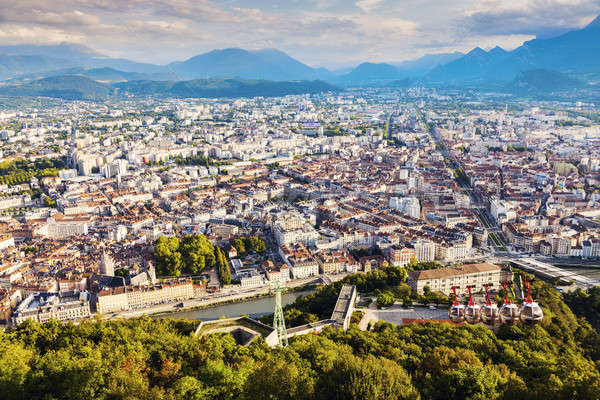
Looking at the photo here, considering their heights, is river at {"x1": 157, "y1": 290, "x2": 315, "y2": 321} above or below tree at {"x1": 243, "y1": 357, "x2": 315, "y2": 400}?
below

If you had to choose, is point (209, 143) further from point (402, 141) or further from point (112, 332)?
point (112, 332)

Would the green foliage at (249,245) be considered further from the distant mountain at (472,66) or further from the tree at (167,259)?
the distant mountain at (472,66)

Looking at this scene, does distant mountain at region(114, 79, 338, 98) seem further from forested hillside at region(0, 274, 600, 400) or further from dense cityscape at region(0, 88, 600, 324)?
forested hillside at region(0, 274, 600, 400)

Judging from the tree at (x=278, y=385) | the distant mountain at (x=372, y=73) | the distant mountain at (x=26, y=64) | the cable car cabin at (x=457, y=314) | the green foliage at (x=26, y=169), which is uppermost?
the distant mountain at (x=26, y=64)

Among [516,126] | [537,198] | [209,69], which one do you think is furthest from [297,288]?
[209,69]

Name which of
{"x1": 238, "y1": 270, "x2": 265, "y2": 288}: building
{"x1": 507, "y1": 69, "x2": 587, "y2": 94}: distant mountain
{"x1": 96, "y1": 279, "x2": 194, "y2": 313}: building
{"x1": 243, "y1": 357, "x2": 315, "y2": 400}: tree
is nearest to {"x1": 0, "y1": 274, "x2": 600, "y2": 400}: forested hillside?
{"x1": 243, "y1": 357, "x2": 315, "y2": 400}: tree

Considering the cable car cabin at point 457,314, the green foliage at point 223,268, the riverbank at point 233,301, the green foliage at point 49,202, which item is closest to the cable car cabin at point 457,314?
the cable car cabin at point 457,314

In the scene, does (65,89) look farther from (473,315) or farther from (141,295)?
(473,315)
